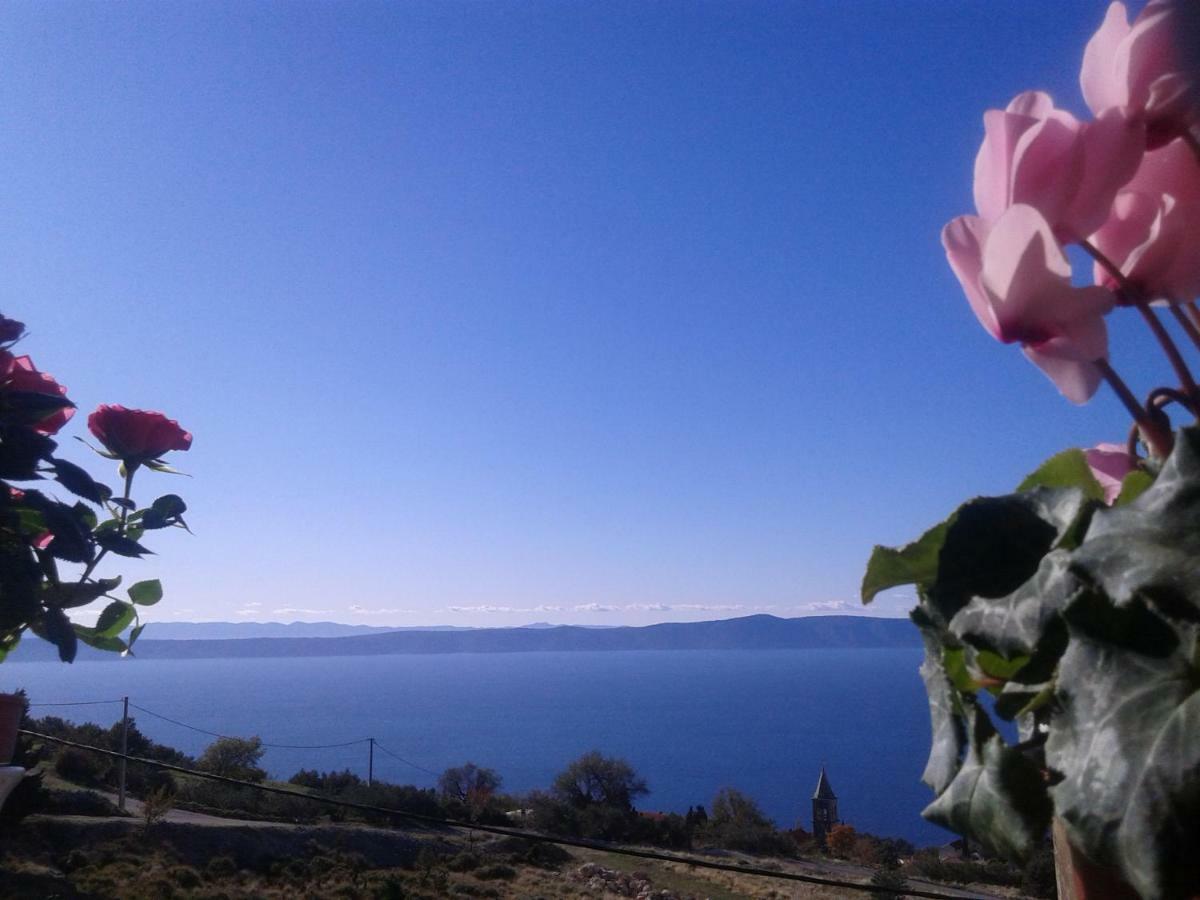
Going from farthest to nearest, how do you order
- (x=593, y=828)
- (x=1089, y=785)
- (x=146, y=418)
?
(x=593, y=828)
(x=146, y=418)
(x=1089, y=785)

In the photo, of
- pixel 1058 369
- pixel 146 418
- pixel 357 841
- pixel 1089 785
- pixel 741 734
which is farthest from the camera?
pixel 741 734

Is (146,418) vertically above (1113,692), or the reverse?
(146,418)

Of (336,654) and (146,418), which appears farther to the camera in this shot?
(336,654)

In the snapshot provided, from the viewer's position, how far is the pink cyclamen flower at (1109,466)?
19.2 inches

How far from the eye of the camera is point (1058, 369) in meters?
0.46

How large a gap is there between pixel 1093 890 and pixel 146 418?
1.89 meters

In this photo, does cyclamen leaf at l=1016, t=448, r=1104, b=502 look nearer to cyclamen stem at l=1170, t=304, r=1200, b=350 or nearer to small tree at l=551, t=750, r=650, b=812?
cyclamen stem at l=1170, t=304, r=1200, b=350

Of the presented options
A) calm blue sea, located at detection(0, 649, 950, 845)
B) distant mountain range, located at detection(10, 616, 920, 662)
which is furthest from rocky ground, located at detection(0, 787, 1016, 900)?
distant mountain range, located at detection(10, 616, 920, 662)

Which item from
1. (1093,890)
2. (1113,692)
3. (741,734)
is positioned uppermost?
(1113,692)

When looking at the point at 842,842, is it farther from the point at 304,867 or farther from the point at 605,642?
the point at 605,642

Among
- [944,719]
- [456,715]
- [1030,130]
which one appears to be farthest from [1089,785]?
[456,715]

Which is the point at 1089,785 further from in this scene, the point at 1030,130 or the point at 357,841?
the point at 357,841

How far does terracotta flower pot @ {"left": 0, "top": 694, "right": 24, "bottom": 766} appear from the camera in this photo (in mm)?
2297

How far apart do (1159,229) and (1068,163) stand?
0.08 m
